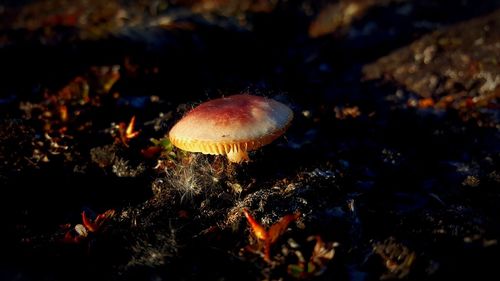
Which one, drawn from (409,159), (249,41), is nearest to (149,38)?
(249,41)

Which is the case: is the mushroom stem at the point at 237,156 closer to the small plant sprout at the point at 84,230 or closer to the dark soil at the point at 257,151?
the dark soil at the point at 257,151

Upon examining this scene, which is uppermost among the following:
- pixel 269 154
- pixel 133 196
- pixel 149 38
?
pixel 149 38

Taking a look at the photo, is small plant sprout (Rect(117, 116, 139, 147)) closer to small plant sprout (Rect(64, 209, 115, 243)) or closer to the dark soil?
the dark soil

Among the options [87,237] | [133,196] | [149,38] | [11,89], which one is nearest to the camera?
[87,237]

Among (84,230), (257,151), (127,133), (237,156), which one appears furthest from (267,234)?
(127,133)

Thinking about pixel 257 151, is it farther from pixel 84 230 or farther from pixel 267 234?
pixel 84 230

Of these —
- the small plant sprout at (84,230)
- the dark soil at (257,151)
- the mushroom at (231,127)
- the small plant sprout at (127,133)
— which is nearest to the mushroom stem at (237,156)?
the dark soil at (257,151)

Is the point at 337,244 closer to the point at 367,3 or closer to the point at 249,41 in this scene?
the point at 249,41
